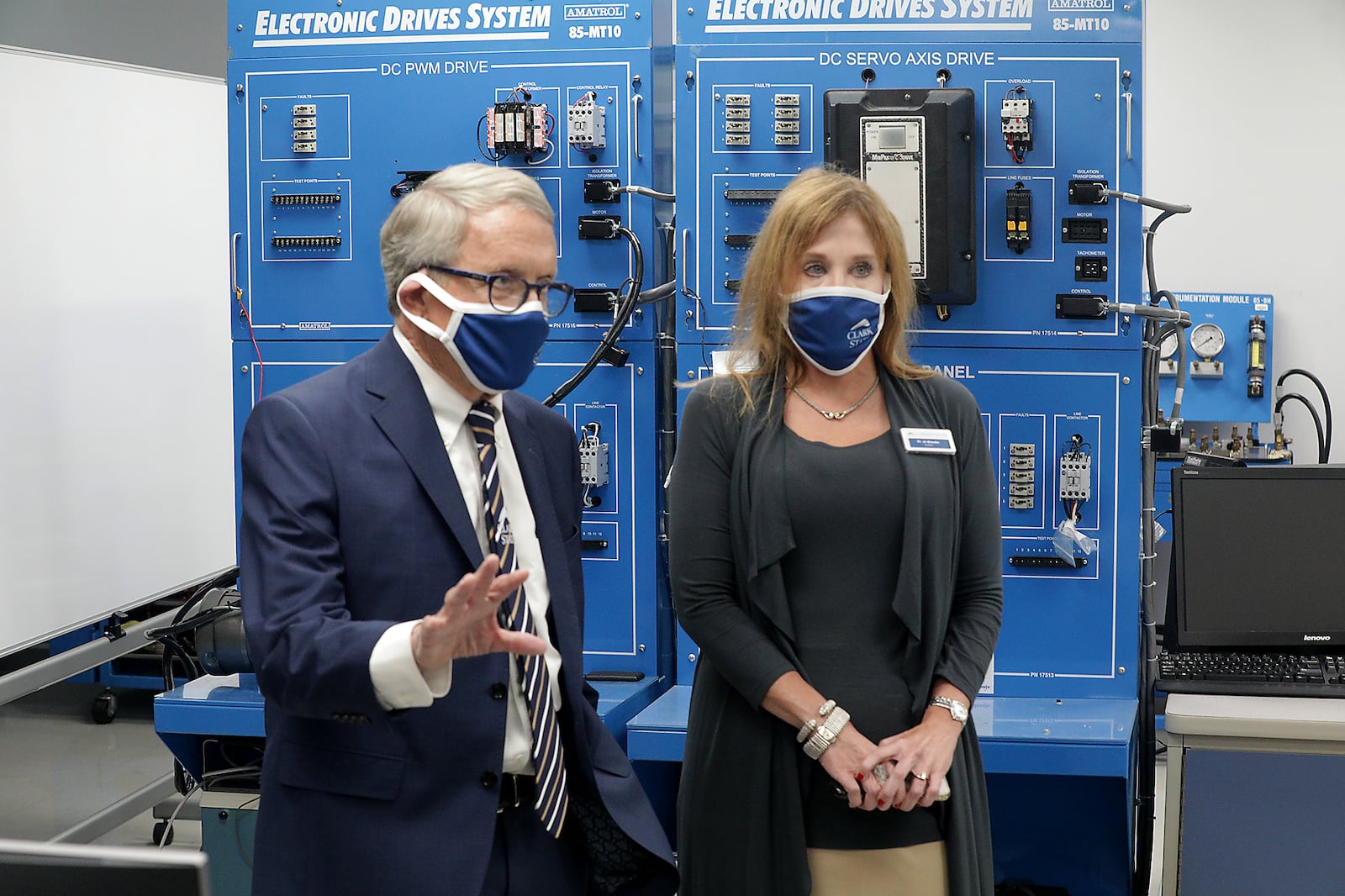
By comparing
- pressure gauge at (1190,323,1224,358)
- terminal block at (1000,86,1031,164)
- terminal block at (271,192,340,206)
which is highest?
terminal block at (1000,86,1031,164)

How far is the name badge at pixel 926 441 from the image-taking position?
1.96 metres

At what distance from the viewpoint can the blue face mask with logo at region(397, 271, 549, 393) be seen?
5.15ft

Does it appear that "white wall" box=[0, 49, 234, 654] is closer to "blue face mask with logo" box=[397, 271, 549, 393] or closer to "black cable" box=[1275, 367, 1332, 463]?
"blue face mask with logo" box=[397, 271, 549, 393]

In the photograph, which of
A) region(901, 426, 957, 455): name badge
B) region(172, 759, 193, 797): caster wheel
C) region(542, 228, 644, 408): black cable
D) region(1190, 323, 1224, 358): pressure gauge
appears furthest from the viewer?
region(1190, 323, 1224, 358): pressure gauge

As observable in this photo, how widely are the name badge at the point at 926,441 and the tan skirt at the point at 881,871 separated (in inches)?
23.5

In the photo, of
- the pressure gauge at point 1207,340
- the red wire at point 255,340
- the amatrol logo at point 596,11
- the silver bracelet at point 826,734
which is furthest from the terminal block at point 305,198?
the pressure gauge at point 1207,340

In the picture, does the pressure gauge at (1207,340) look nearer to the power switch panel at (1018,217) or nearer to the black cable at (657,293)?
the power switch panel at (1018,217)

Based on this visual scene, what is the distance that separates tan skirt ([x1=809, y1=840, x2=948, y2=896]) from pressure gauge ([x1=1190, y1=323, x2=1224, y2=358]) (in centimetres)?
457

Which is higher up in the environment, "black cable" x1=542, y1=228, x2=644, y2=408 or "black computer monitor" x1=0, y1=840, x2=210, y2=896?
"black cable" x1=542, y1=228, x2=644, y2=408

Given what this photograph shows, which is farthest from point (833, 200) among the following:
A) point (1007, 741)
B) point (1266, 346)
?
point (1266, 346)

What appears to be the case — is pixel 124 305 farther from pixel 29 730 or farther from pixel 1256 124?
pixel 1256 124

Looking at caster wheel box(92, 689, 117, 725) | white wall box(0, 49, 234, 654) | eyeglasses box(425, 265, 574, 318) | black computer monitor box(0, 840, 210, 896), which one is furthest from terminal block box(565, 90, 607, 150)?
caster wheel box(92, 689, 117, 725)

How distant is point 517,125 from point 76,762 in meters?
3.18

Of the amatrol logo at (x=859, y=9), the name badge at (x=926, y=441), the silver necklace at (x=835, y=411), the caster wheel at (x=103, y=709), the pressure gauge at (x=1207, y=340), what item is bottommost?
the caster wheel at (x=103, y=709)
